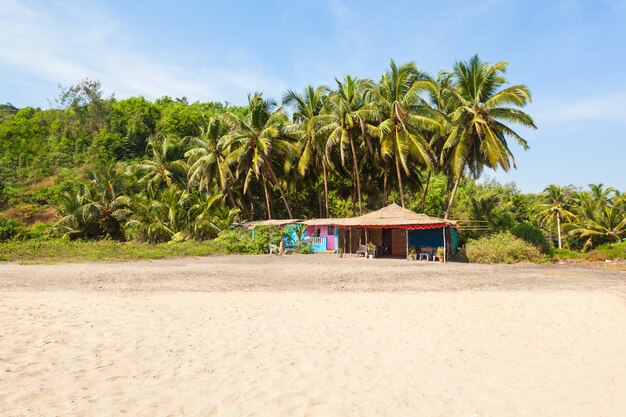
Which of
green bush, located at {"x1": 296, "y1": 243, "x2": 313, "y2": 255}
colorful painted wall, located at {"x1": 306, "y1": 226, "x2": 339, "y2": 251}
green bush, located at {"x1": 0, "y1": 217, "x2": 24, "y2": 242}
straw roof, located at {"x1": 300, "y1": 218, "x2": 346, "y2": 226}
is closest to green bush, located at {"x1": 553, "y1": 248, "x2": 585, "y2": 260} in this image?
colorful painted wall, located at {"x1": 306, "y1": 226, "x2": 339, "y2": 251}

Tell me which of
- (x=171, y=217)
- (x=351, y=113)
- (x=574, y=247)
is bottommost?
(x=574, y=247)

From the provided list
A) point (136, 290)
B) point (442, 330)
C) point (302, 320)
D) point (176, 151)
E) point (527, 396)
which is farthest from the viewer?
point (176, 151)

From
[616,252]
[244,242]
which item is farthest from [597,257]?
[244,242]

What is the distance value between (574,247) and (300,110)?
30.3 metres

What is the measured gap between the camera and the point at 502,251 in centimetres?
1983

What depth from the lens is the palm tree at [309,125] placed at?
26.6 meters

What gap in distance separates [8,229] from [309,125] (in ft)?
73.2

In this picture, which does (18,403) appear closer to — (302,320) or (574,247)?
(302,320)

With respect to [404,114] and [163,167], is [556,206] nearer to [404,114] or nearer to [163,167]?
[404,114]

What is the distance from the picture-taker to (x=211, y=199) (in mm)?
27906

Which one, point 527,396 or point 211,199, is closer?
point 527,396

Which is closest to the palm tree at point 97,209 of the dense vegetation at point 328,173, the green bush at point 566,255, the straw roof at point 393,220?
the dense vegetation at point 328,173

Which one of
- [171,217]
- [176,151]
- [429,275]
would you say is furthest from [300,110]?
[429,275]

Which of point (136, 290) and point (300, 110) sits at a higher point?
point (300, 110)
